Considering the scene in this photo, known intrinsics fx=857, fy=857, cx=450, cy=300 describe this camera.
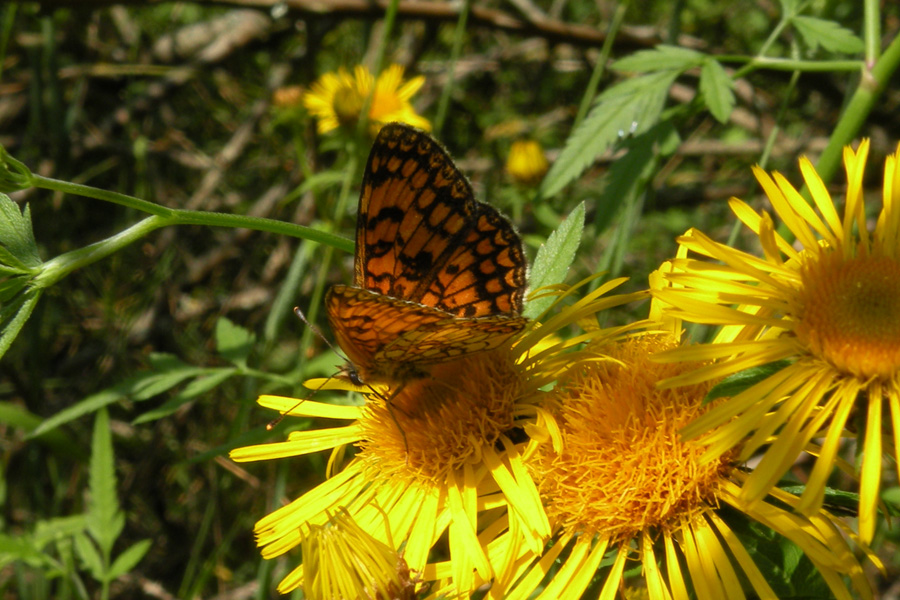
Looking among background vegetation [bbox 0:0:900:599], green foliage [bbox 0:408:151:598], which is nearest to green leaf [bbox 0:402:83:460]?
background vegetation [bbox 0:0:900:599]

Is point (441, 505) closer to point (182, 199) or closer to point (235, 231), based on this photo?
point (235, 231)

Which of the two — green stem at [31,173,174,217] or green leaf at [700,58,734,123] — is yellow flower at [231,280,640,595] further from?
green leaf at [700,58,734,123]

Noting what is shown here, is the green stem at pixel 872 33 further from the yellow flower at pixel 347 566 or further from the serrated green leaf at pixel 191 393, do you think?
the serrated green leaf at pixel 191 393

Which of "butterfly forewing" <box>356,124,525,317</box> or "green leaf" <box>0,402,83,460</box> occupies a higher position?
"butterfly forewing" <box>356,124,525,317</box>

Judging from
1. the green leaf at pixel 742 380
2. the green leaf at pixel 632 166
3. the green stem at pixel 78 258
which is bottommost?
the green leaf at pixel 742 380

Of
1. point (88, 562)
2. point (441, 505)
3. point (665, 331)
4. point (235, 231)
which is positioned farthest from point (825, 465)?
point (235, 231)

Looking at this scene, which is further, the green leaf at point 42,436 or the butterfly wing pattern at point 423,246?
the green leaf at point 42,436

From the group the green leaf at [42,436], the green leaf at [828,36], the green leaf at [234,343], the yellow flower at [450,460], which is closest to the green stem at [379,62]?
the green leaf at [234,343]
